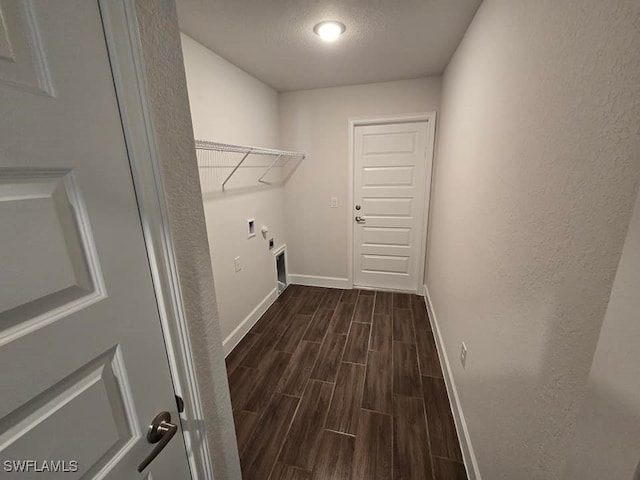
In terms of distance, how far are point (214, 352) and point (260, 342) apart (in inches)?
64.4

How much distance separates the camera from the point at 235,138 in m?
2.29

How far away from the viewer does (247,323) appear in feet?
8.52

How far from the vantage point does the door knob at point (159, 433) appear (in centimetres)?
67

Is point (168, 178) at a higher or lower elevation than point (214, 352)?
higher

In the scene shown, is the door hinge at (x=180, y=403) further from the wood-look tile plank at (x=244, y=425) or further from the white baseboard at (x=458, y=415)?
the white baseboard at (x=458, y=415)

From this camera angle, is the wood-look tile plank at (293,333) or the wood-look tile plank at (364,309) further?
the wood-look tile plank at (364,309)

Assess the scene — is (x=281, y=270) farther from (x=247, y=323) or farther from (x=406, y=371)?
(x=406, y=371)

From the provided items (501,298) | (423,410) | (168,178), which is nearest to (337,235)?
(423,410)

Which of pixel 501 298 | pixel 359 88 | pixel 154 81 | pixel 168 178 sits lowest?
pixel 501 298

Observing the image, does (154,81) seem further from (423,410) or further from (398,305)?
(398,305)

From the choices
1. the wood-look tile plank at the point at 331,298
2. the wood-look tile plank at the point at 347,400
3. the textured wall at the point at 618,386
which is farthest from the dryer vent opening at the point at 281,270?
the textured wall at the point at 618,386

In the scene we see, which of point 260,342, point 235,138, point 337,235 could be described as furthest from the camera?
point 337,235

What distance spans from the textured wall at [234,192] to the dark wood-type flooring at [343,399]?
43 centimetres

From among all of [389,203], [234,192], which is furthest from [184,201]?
[389,203]
